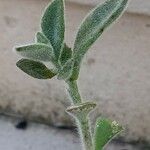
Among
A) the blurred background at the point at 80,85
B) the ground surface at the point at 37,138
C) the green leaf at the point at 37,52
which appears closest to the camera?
the green leaf at the point at 37,52

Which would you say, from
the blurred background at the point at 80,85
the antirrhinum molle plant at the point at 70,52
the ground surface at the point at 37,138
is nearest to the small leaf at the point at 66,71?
the antirrhinum molle plant at the point at 70,52

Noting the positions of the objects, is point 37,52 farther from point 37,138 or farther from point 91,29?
point 37,138

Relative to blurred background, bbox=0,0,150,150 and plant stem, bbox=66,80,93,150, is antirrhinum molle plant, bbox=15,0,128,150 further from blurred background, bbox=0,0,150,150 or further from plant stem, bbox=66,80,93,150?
blurred background, bbox=0,0,150,150

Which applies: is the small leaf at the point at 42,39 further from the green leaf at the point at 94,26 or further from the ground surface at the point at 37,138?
the ground surface at the point at 37,138

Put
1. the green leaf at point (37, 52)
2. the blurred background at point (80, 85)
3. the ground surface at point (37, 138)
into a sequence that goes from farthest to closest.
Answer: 1. the ground surface at point (37, 138)
2. the blurred background at point (80, 85)
3. the green leaf at point (37, 52)

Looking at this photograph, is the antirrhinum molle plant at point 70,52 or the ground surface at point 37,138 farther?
the ground surface at point 37,138

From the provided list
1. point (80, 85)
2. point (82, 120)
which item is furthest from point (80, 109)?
point (80, 85)
